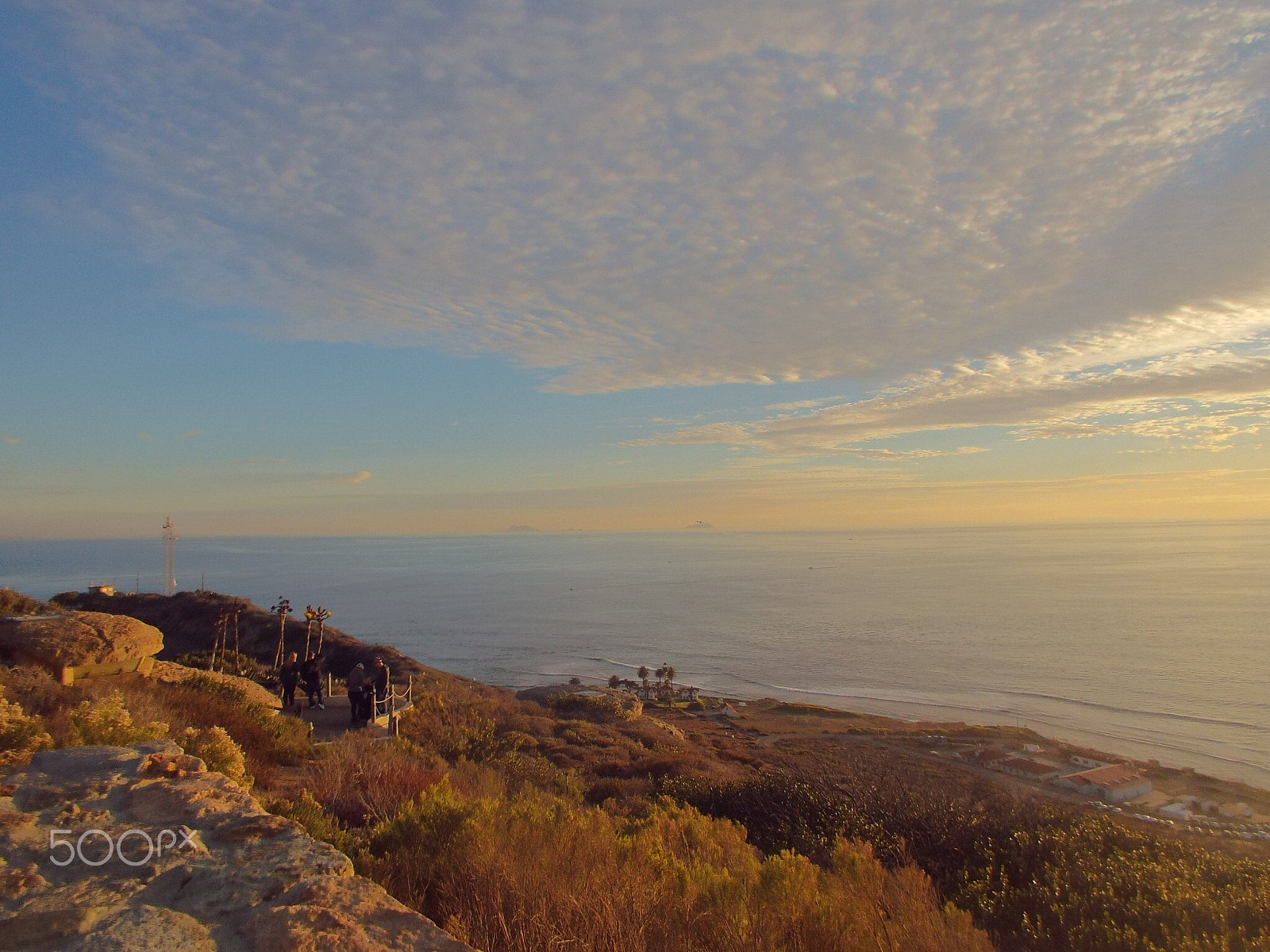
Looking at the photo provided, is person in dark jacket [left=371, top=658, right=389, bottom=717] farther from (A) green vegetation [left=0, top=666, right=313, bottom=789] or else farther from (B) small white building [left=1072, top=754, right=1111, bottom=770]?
(B) small white building [left=1072, top=754, right=1111, bottom=770]

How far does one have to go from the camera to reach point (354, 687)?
14.8 meters

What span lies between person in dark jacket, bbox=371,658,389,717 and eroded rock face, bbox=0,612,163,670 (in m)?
3.82

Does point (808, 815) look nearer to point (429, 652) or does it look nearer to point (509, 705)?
point (509, 705)

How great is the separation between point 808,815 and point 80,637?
33.2 ft

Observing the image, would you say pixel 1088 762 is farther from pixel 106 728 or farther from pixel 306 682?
pixel 106 728

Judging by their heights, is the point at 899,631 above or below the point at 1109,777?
below

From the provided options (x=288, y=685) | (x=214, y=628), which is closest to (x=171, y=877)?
(x=288, y=685)

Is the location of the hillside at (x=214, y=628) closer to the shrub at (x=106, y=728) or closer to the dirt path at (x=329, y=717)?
the dirt path at (x=329, y=717)

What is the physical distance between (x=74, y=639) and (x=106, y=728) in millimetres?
5003

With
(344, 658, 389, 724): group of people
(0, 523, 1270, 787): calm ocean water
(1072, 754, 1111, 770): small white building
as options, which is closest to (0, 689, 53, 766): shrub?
(344, 658, 389, 724): group of people

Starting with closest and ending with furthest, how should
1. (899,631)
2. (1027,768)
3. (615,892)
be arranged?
(615,892) → (1027,768) → (899,631)

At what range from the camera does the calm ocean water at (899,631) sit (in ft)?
117

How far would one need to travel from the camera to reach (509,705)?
21.5 m

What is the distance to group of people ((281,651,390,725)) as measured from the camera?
43.8 feet
